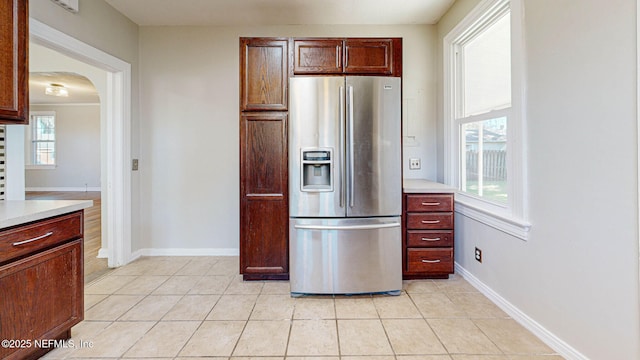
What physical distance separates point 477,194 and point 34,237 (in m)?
3.11

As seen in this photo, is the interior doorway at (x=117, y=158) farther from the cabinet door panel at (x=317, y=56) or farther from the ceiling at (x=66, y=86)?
the ceiling at (x=66, y=86)

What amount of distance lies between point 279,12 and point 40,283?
293cm

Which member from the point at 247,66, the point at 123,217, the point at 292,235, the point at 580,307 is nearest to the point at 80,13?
the point at 247,66

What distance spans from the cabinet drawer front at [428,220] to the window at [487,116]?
21cm

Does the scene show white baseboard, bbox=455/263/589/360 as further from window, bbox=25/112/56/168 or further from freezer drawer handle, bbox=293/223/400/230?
window, bbox=25/112/56/168

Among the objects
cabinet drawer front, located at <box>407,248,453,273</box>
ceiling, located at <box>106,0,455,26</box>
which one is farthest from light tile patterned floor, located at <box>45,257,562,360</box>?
ceiling, located at <box>106,0,455,26</box>

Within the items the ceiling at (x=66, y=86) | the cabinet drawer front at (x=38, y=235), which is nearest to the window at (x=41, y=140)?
the ceiling at (x=66, y=86)

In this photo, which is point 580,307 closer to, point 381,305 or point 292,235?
point 381,305

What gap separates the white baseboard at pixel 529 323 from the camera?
1772 mm

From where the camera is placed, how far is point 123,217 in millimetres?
3383

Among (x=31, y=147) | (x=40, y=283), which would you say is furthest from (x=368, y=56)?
(x=31, y=147)

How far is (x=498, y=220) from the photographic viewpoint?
238 centimetres

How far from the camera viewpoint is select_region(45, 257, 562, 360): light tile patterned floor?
1.88m

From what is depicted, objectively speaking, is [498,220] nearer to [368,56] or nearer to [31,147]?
[368,56]
